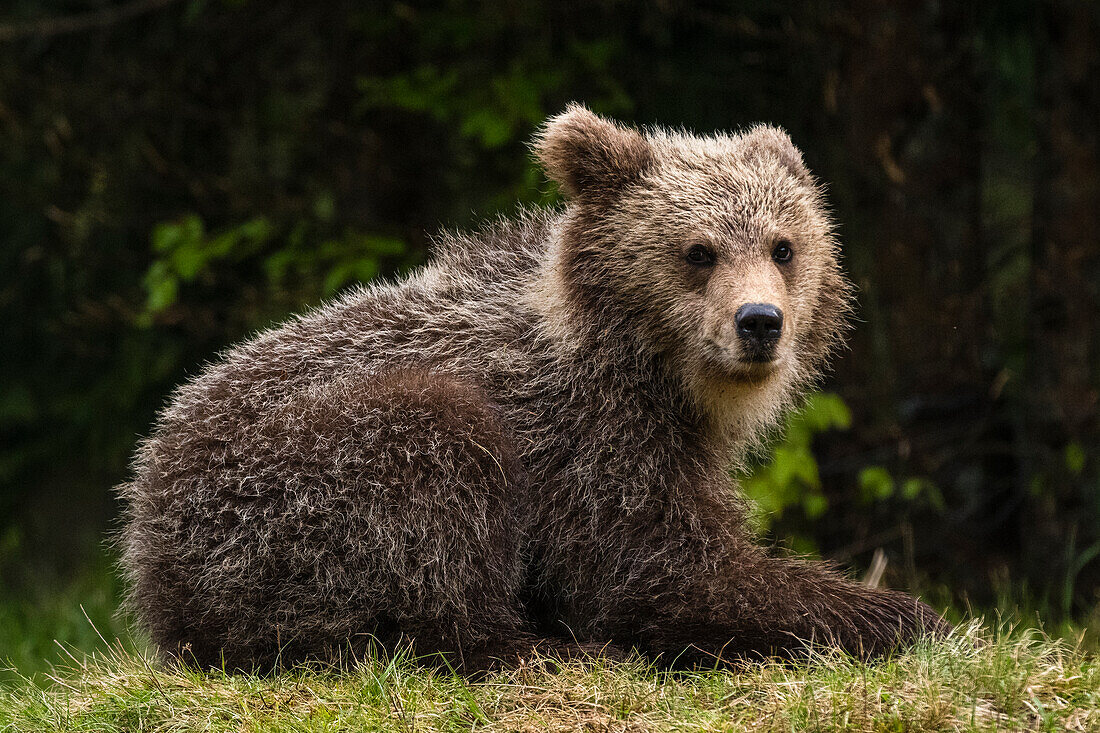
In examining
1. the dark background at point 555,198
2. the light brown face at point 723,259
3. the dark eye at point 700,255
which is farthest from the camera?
the dark background at point 555,198

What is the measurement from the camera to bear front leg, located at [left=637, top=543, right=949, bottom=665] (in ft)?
14.7

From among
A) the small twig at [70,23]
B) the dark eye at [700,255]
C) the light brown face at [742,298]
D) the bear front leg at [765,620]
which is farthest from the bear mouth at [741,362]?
the small twig at [70,23]

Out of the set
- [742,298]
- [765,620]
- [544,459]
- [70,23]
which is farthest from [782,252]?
[70,23]

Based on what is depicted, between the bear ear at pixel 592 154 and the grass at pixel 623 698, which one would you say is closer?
the grass at pixel 623 698

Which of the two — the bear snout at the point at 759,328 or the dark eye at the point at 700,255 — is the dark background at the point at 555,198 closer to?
the dark eye at the point at 700,255

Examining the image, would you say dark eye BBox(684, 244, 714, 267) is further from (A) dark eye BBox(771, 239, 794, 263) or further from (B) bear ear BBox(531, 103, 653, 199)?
(B) bear ear BBox(531, 103, 653, 199)

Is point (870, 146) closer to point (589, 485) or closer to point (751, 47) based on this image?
point (751, 47)

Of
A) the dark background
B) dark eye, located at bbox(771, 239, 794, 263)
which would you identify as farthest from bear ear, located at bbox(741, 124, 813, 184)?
the dark background

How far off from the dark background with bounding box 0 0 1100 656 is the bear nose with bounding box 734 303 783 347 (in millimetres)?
2269

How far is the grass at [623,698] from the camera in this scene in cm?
363

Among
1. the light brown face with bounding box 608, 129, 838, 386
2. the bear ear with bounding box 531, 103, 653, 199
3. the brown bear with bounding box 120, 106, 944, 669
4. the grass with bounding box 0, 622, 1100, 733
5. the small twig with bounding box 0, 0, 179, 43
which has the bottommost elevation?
the grass with bounding box 0, 622, 1100, 733

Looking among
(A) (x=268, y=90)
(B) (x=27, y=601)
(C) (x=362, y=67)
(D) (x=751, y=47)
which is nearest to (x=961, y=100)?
(D) (x=751, y=47)

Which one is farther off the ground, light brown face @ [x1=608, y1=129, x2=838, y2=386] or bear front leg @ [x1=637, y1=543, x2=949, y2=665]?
light brown face @ [x1=608, y1=129, x2=838, y2=386]

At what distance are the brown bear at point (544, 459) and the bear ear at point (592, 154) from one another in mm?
11
